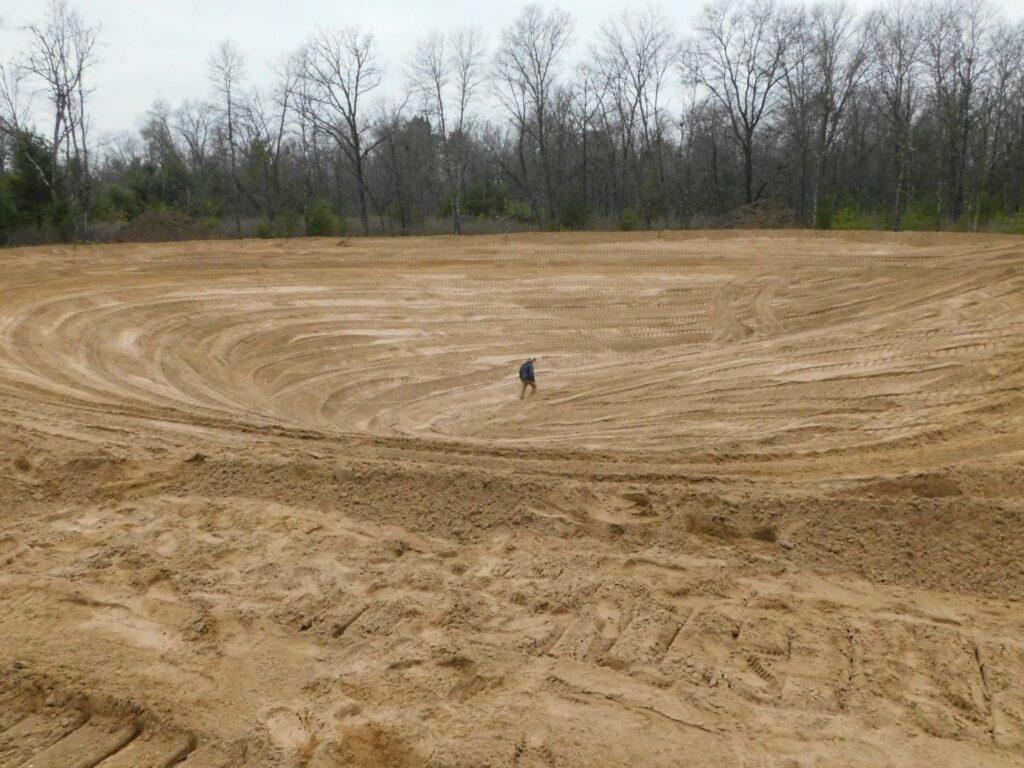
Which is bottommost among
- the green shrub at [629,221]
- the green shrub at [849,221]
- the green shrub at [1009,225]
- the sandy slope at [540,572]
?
the sandy slope at [540,572]

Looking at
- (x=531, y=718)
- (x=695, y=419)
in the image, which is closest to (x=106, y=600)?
(x=531, y=718)

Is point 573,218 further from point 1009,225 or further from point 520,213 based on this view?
point 1009,225

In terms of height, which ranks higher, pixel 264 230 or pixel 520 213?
pixel 520 213

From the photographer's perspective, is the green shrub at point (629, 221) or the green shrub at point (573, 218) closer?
the green shrub at point (629, 221)

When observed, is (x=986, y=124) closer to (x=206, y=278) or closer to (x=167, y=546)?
(x=206, y=278)

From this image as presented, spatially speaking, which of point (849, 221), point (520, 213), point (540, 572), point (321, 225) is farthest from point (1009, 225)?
point (540, 572)

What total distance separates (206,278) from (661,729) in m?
18.9

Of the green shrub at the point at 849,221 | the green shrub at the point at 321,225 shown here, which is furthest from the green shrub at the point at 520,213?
the green shrub at the point at 849,221

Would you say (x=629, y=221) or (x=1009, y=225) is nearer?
(x=1009, y=225)

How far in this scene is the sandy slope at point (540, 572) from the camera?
4133 mm

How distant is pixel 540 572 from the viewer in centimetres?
563

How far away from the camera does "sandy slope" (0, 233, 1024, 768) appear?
4.13m

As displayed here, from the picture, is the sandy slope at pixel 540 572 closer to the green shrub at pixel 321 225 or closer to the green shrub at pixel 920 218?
the green shrub at pixel 321 225

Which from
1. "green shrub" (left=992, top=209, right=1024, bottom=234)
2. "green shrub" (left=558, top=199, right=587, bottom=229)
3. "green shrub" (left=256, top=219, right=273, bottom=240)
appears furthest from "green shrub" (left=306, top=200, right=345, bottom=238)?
"green shrub" (left=992, top=209, right=1024, bottom=234)
